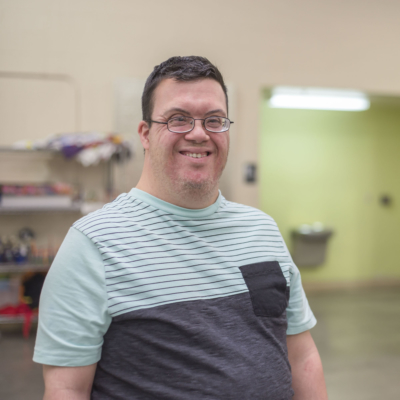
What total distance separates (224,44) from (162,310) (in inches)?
128

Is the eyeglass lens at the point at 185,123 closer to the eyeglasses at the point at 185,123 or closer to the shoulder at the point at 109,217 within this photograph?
the eyeglasses at the point at 185,123

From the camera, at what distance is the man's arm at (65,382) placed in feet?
2.96

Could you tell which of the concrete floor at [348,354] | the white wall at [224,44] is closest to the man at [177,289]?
the concrete floor at [348,354]

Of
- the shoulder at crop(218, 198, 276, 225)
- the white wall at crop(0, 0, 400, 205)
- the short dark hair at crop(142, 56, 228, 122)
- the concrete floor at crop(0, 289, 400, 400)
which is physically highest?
the white wall at crop(0, 0, 400, 205)

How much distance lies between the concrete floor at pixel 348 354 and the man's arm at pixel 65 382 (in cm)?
166

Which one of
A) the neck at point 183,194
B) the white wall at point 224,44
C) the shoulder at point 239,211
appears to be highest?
the white wall at point 224,44

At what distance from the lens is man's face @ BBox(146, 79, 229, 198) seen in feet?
3.41

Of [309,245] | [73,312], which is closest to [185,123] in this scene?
[73,312]

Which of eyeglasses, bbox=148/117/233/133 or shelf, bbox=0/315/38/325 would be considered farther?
shelf, bbox=0/315/38/325

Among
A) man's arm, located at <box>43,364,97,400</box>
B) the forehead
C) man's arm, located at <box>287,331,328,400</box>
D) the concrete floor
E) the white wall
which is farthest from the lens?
the white wall

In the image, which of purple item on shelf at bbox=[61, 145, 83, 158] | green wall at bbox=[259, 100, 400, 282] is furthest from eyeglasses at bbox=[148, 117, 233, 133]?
green wall at bbox=[259, 100, 400, 282]

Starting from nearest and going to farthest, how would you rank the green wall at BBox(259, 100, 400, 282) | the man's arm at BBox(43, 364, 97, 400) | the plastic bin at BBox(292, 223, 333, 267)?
the man's arm at BBox(43, 364, 97, 400), the plastic bin at BBox(292, 223, 333, 267), the green wall at BBox(259, 100, 400, 282)

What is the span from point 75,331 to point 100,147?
245 centimetres

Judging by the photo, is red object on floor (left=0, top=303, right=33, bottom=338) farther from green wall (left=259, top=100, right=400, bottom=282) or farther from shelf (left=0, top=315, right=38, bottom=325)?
green wall (left=259, top=100, right=400, bottom=282)
